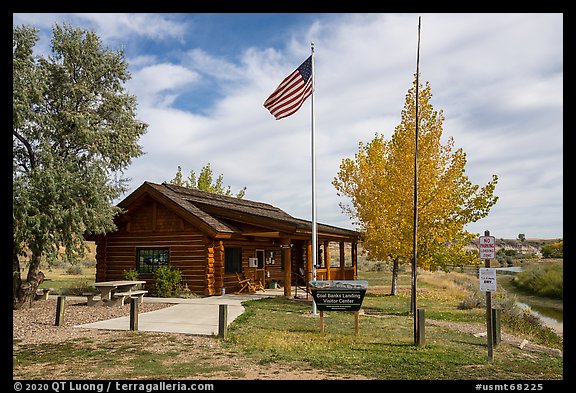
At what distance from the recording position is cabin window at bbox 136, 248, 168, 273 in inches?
875

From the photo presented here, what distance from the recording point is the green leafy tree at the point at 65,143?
50.7 ft

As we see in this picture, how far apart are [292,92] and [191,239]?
341 inches

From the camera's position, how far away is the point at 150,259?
888 inches

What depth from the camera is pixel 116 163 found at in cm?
1931

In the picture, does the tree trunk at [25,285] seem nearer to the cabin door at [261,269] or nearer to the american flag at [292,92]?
the american flag at [292,92]

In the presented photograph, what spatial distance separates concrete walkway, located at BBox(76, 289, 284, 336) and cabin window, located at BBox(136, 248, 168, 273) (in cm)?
274

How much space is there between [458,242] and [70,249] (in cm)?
1536

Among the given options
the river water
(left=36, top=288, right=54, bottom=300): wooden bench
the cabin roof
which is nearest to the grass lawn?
the river water

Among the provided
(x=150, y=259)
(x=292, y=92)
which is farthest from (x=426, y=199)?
(x=150, y=259)

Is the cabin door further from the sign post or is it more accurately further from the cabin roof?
the sign post

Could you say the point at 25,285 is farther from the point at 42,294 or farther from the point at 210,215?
the point at 210,215

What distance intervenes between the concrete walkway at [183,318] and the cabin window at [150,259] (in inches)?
108

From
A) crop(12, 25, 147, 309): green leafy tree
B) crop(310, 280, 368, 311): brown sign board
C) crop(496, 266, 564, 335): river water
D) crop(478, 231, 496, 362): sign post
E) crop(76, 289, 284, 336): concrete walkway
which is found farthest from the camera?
crop(496, 266, 564, 335): river water

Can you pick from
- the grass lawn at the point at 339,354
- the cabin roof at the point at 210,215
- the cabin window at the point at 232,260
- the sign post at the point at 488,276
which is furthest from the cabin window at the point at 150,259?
the sign post at the point at 488,276
